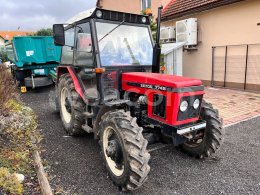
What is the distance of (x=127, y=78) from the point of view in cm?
384

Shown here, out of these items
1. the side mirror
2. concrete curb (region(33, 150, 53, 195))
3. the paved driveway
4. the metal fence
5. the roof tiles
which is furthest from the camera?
the roof tiles

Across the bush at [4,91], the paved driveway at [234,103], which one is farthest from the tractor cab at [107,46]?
the paved driveway at [234,103]

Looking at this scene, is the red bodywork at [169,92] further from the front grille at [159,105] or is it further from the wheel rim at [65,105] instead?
the wheel rim at [65,105]

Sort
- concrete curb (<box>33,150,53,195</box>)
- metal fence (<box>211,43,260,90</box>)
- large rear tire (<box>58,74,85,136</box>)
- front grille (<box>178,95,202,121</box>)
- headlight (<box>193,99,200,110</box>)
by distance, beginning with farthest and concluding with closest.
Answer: metal fence (<box>211,43,260,90</box>) → large rear tire (<box>58,74,85,136</box>) → headlight (<box>193,99,200,110</box>) → front grille (<box>178,95,202,121</box>) → concrete curb (<box>33,150,53,195</box>)

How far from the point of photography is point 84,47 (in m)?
4.21

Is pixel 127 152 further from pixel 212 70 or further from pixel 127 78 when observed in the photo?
pixel 212 70

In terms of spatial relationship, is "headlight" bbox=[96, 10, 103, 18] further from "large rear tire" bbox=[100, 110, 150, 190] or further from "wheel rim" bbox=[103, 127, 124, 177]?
"wheel rim" bbox=[103, 127, 124, 177]

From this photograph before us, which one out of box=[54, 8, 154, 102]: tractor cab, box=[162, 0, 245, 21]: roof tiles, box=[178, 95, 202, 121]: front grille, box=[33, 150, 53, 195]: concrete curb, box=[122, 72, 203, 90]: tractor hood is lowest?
box=[33, 150, 53, 195]: concrete curb

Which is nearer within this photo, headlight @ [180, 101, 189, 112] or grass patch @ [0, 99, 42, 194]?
grass patch @ [0, 99, 42, 194]

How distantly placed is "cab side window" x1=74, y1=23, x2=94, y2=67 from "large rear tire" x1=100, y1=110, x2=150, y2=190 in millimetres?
1169

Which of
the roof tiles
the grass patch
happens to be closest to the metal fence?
the roof tiles

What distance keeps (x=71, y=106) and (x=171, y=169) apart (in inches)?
85.7

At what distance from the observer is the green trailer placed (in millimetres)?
10016

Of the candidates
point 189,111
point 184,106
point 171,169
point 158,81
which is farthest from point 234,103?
point 158,81
